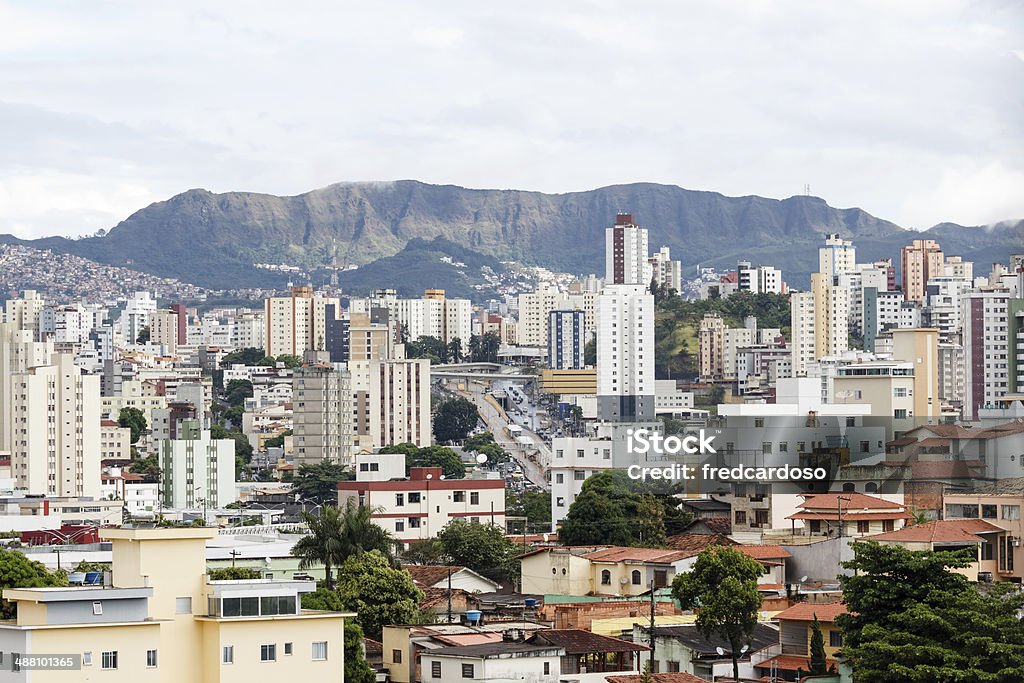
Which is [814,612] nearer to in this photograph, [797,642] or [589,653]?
[797,642]

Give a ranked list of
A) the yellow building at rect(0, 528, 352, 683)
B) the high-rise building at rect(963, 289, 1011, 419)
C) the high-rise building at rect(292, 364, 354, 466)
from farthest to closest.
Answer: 1. the high-rise building at rect(963, 289, 1011, 419)
2. the high-rise building at rect(292, 364, 354, 466)
3. the yellow building at rect(0, 528, 352, 683)

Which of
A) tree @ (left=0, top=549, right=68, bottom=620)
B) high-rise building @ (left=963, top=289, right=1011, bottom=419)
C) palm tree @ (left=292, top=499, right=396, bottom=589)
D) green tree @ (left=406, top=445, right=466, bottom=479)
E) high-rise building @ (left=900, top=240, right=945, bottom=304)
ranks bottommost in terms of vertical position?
green tree @ (left=406, top=445, right=466, bottom=479)

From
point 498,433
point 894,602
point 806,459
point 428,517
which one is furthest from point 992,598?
point 498,433

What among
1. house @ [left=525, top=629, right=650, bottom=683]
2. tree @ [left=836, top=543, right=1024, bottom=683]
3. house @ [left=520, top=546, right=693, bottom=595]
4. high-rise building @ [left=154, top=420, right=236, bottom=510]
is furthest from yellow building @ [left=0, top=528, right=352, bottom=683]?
high-rise building @ [left=154, top=420, right=236, bottom=510]

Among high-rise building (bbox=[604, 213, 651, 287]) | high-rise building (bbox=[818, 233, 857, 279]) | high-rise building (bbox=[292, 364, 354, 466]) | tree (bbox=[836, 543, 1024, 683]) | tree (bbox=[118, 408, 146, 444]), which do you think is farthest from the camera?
high-rise building (bbox=[604, 213, 651, 287])

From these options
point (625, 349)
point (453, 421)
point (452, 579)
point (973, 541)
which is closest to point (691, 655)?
point (973, 541)

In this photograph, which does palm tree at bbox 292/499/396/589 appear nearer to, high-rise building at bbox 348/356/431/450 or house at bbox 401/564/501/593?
house at bbox 401/564/501/593
